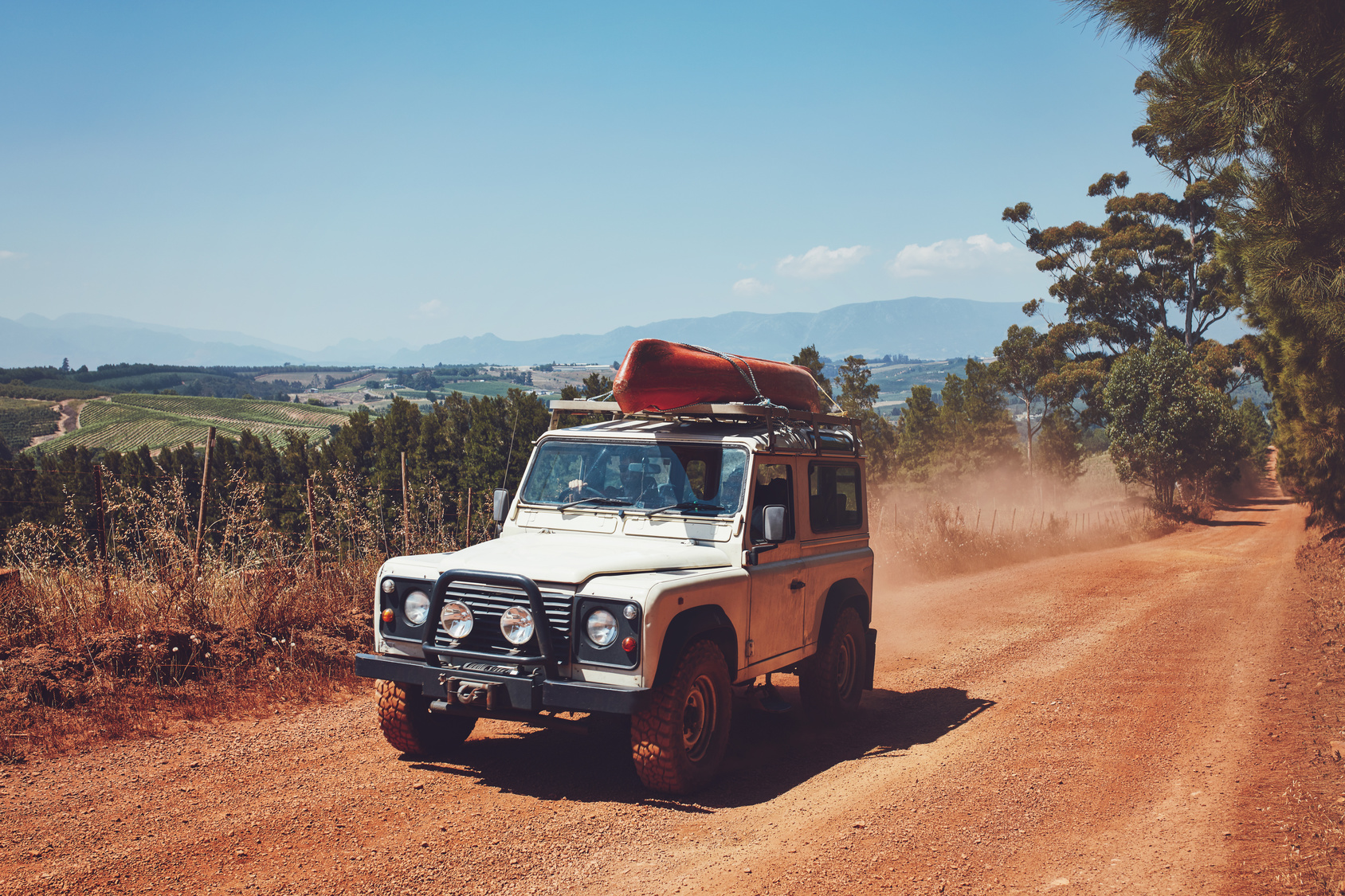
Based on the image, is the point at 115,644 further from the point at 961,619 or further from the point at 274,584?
the point at 961,619

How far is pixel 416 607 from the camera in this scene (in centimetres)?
575

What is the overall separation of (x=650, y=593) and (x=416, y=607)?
160cm

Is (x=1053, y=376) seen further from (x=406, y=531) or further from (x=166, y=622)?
(x=166, y=622)

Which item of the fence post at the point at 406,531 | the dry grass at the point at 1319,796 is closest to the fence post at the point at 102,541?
the fence post at the point at 406,531

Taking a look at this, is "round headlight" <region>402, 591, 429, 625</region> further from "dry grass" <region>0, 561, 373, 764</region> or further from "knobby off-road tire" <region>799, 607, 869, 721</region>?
"knobby off-road tire" <region>799, 607, 869, 721</region>

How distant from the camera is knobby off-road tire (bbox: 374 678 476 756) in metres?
6.00

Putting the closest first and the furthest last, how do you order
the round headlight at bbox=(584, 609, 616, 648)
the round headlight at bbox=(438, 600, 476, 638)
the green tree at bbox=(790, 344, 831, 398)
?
1. the round headlight at bbox=(584, 609, 616, 648)
2. the round headlight at bbox=(438, 600, 476, 638)
3. the green tree at bbox=(790, 344, 831, 398)

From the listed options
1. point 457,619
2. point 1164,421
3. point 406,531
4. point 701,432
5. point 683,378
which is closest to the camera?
point 457,619

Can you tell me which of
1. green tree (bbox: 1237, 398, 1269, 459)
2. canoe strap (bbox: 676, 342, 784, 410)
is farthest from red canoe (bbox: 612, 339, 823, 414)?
green tree (bbox: 1237, 398, 1269, 459)

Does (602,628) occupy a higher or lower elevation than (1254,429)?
lower

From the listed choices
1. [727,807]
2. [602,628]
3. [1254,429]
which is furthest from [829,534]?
[1254,429]

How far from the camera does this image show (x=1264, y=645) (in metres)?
11.2

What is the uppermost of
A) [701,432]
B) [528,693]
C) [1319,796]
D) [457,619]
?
[701,432]

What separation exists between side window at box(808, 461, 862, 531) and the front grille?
266 centimetres
